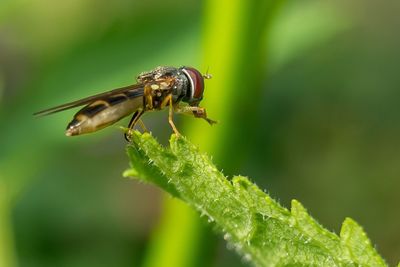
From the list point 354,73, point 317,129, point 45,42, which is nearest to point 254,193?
point 45,42

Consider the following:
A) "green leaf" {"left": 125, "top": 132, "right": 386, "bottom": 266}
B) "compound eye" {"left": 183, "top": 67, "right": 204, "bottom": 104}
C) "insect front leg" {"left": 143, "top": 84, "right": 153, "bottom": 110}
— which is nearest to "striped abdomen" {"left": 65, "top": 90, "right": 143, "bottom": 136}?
"insect front leg" {"left": 143, "top": 84, "right": 153, "bottom": 110}

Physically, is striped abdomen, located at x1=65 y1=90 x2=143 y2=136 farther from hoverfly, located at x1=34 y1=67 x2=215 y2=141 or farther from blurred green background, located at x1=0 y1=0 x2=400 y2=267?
blurred green background, located at x1=0 y1=0 x2=400 y2=267

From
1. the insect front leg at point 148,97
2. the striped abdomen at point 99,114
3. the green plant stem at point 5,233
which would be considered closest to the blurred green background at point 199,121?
the green plant stem at point 5,233

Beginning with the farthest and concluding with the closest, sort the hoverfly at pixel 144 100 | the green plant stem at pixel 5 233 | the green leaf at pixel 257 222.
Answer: the green plant stem at pixel 5 233, the hoverfly at pixel 144 100, the green leaf at pixel 257 222

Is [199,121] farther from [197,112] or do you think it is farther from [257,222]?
[257,222]

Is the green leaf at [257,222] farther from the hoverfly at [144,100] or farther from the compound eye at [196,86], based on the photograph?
the compound eye at [196,86]

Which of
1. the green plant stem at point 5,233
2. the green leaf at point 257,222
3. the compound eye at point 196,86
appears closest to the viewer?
the green leaf at point 257,222
